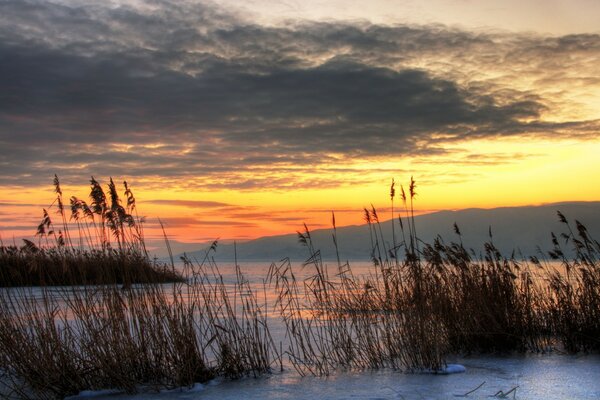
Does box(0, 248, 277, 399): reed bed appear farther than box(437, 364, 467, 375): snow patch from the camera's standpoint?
No

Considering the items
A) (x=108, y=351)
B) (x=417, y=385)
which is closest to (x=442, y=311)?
(x=417, y=385)

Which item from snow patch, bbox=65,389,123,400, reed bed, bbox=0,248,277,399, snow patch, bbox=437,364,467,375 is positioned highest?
reed bed, bbox=0,248,277,399

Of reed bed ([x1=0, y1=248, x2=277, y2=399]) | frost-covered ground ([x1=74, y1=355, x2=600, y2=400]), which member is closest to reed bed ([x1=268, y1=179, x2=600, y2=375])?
frost-covered ground ([x1=74, y1=355, x2=600, y2=400])

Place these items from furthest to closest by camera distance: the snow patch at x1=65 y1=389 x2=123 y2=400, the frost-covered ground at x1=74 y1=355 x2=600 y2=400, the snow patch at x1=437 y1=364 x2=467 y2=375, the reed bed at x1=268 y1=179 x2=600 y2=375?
the reed bed at x1=268 y1=179 x2=600 y2=375
the snow patch at x1=437 y1=364 x2=467 y2=375
the snow patch at x1=65 y1=389 x2=123 y2=400
the frost-covered ground at x1=74 y1=355 x2=600 y2=400

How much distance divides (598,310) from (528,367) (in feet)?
5.31

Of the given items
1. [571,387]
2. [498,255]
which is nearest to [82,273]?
[571,387]

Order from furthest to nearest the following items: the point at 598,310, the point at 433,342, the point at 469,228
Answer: the point at 469,228 → the point at 598,310 → the point at 433,342

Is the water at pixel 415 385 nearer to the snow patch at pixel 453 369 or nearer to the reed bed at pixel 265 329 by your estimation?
the snow patch at pixel 453 369

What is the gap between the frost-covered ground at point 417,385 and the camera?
218 inches

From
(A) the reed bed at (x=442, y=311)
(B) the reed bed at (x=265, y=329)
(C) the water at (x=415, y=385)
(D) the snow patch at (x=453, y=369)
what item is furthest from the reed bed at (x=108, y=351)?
(D) the snow patch at (x=453, y=369)

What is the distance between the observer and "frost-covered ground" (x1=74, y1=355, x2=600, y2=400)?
18.2 ft

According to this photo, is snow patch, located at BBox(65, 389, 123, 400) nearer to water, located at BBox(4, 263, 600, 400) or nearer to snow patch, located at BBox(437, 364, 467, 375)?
water, located at BBox(4, 263, 600, 400)

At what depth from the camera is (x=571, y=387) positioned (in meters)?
5.79

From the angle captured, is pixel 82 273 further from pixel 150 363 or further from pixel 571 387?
pixel 571 387
